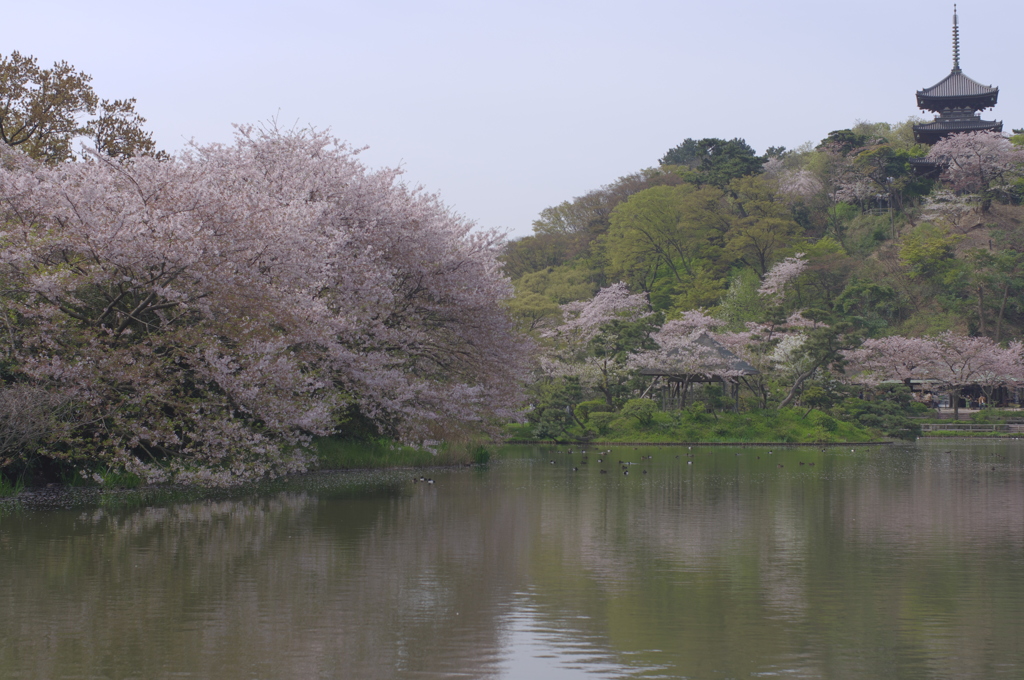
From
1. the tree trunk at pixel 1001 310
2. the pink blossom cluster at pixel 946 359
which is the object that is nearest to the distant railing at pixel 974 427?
the pink blossom cluster at pixel 946 359

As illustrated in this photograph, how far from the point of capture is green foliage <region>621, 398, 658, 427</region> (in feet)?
138

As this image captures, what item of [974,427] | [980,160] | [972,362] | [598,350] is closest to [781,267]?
[972,362]

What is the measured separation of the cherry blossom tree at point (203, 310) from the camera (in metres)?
16.3

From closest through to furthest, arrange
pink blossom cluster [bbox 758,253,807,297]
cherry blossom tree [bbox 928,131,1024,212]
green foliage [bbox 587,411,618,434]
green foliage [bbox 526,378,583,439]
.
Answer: green foliage [bbox 526,378,583,439] < green foliage [bbox 587,411,618,434] < pink blossom cluster [bbox 758,253,807,297] < cherry blossom tree [bbox 928,131,1024,212]

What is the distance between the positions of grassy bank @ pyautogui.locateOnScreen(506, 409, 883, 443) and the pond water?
22.4 metres

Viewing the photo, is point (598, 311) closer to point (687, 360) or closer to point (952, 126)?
point (687, 360)

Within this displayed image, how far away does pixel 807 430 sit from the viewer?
42.9 metres

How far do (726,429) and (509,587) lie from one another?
111 ft

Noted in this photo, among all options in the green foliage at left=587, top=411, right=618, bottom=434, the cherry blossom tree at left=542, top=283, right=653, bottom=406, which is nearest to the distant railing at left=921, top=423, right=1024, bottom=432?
the cherry blossom tree at left=542, top=283, right=653, bottom=406

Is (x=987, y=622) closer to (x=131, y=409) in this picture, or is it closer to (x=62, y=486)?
(x=131, y=409)

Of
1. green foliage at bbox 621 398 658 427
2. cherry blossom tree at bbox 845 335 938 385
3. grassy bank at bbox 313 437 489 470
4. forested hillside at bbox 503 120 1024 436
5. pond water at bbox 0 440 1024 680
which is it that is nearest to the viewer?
pond water at bbox 0 440 1024 680

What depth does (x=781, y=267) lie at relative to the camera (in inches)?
2395

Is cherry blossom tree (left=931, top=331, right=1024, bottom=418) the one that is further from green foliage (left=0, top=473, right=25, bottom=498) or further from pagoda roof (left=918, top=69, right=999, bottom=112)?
green foliage (left=0, top=473, right=25, bottom=498)

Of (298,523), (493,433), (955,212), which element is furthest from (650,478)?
(955,212)
